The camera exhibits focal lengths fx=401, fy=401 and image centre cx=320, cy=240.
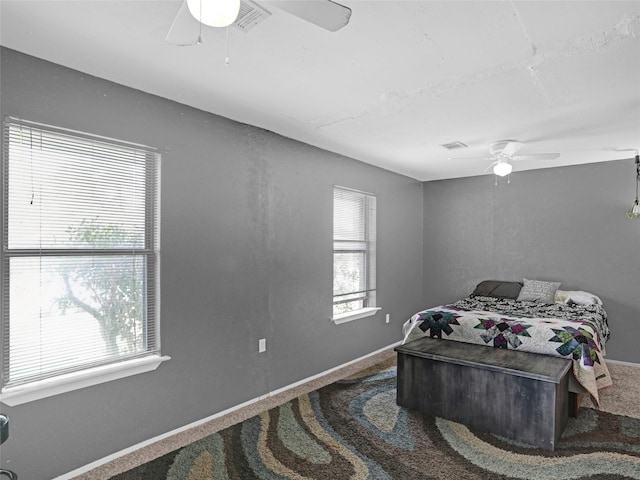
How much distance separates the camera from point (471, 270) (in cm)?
555

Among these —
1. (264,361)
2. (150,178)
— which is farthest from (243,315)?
(150,178)

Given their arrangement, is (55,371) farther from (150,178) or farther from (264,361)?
(264,361)

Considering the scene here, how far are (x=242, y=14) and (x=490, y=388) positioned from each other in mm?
2809

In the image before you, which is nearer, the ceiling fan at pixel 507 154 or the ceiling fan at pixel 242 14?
the ceiling fan at pixel 242 14

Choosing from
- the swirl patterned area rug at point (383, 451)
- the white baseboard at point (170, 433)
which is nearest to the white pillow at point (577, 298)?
the swirl patterned area rug at point (383, 451)

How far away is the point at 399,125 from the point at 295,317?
195cm

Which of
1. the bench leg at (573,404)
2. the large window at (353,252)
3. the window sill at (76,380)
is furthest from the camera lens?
the large window at (353,252)

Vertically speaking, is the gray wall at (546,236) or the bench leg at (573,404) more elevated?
the gray wall at (546,236)

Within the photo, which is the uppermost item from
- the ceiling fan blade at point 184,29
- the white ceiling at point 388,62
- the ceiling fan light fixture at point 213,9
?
the white ceiling at point 388,62

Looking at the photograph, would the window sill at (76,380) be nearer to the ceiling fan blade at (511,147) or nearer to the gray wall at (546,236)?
the ceiling fan blade at (511,147)

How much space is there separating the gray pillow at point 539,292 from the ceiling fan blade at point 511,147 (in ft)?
5.38

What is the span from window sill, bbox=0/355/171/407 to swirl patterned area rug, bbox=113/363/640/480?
56 centimetres

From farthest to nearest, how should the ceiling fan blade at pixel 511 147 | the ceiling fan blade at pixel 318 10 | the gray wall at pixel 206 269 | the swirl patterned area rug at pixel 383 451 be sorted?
the ceiling fan blade at pixel 511 147, the swirl patterned area rug at pixel 383 451, the gray wall at pixel 206 269, the ceiling fan blade at pixel 318 10

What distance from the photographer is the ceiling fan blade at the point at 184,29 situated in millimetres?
1422
